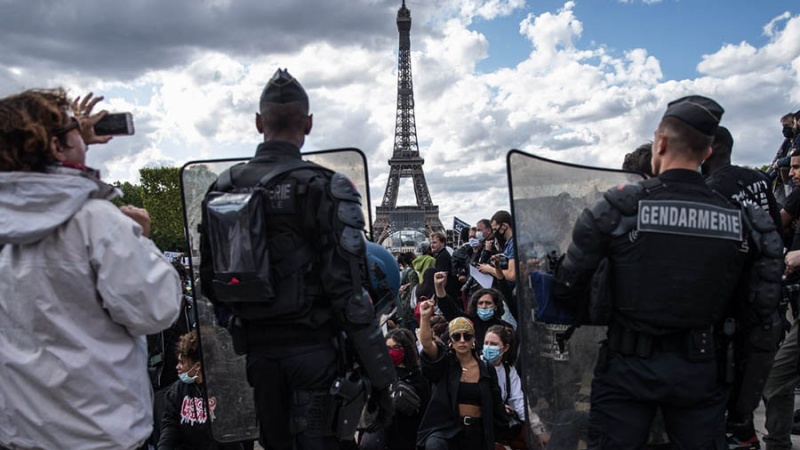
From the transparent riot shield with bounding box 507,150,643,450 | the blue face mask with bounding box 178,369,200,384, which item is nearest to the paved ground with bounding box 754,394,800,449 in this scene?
the transparent riot shield with bounding box 507,150,643,450

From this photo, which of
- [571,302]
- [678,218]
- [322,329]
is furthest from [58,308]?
[678,218]

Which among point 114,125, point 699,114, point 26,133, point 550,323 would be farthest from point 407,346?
point 26,133

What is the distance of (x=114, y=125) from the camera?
3008mm

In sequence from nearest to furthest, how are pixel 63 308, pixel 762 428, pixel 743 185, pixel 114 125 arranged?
1. pixel 63 308
2. pixel 114 125
3. pixel 743 185
4. pixel 762 428

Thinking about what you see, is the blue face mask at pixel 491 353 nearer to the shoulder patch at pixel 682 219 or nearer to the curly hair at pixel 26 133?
the shoulder patch at pixel 682 219

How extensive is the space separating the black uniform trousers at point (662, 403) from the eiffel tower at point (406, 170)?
58.5 m

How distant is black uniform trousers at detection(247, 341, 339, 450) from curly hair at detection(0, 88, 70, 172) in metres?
1.27

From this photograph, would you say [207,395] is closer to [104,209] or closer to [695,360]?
[104,209]

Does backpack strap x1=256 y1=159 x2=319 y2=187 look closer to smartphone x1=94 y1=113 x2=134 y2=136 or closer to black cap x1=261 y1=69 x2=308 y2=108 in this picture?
black cap x1=261 y1=69 x2=308 y2=108

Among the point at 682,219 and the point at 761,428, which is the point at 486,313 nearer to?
the point at 761,428

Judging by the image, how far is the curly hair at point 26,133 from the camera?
263cm

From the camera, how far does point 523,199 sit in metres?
3.65

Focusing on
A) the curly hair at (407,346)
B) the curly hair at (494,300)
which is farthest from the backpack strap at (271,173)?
the curly hair at (494,300)

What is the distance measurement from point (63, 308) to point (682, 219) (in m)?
2.38
